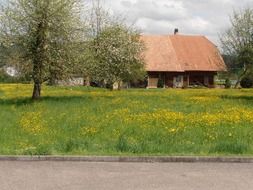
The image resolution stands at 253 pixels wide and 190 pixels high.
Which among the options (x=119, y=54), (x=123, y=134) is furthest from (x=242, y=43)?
(x=123, y=134)

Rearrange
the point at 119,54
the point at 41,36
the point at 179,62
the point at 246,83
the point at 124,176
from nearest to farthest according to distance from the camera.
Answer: the point at 124,176, the point at 41,36, the point at 119,54, the point at 246,83, the point at 179,62

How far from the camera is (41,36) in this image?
1216 inches

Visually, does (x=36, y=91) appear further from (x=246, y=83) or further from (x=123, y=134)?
(x=246, y=83)

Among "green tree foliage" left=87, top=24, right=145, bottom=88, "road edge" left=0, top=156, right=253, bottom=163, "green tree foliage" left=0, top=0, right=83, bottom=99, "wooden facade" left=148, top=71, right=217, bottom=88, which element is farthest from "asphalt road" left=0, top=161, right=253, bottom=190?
"wooden facade" left=148, top=71, right=217, bottom=88

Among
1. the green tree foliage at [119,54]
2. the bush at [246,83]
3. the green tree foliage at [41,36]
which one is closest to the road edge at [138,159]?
the green tree foliage at [41,36]

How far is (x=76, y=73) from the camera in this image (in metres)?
33.1

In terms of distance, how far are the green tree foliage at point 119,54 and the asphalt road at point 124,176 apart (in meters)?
35.2

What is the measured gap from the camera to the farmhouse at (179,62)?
74.1 m

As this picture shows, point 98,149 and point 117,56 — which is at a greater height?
point 117,56

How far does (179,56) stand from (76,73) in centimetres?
4534

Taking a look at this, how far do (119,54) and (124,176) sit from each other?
43338 mm

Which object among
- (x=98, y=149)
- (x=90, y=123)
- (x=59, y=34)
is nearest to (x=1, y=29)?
(x=59, y=34)

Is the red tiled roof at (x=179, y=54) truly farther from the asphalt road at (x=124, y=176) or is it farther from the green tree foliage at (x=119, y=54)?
the asphalt road at (x=124, y=176)

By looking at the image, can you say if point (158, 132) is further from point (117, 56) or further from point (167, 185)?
point (117, 56)
